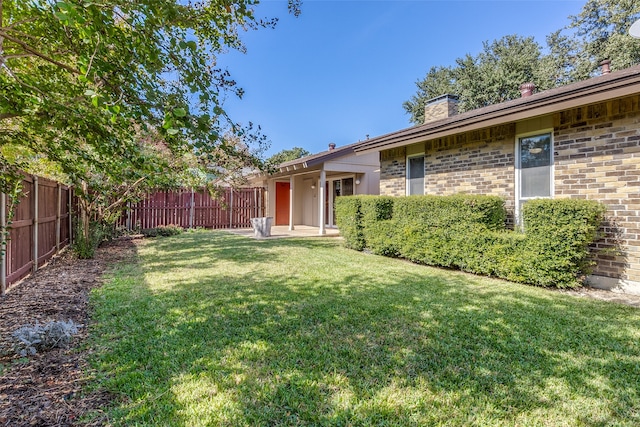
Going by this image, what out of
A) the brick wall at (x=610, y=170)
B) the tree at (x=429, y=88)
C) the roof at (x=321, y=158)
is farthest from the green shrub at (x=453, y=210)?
the tree at (x=429, y=88)

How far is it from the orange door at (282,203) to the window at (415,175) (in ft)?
35.5

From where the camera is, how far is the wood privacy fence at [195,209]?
587 inches

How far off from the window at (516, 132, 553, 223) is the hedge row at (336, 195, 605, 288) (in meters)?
0.64

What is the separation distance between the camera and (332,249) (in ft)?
30.3

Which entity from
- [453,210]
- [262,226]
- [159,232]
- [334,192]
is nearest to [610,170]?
[453,210]

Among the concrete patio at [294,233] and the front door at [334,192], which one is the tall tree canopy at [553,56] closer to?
the front door at [334,192]

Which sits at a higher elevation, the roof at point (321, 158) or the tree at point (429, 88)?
the tree at point (429, 88)

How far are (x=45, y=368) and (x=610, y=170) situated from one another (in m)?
7.51

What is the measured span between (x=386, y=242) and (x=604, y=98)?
4.82m

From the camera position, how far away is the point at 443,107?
32.7 ft

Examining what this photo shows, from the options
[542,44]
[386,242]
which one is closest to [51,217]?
[386,242]

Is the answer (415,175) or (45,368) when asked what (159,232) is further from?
(45,368)

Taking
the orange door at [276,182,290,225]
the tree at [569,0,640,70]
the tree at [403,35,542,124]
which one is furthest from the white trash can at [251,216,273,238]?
the tree at [569,0,640,70]

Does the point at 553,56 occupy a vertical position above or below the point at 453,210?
above
